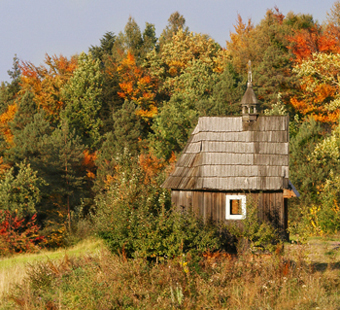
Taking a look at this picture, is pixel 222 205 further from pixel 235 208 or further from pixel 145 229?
pixel 145 229

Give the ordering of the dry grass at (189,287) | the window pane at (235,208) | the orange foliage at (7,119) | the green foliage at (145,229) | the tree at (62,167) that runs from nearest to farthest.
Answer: the dry grass at (189,287) → the green foliage at (145,229) → the window pane at (235,208) → the tree at (62,167) → the orange foliage at (7,119)

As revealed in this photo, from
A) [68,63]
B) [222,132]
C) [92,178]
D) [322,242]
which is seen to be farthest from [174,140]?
[222,132]

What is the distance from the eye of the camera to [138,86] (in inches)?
1956

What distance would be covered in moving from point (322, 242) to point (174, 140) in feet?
76.6

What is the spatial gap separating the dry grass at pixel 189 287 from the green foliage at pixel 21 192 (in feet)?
65.0

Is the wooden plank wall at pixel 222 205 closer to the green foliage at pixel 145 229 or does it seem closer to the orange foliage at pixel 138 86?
the green foliage at pixel 145 229

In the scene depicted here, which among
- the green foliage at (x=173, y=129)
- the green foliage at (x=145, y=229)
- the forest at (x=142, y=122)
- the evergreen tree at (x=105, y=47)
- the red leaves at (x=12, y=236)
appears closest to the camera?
the green foliage at (x=145, y=229)

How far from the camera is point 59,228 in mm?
35625

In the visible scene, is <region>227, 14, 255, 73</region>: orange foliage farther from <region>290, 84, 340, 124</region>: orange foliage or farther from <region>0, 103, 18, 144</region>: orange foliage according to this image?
<region>0, 103, 18, 144</region>: orange foliage

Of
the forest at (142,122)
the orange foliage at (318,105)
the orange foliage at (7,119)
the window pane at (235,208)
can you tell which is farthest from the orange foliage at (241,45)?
the window pane at (235,208)

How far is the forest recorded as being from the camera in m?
21.1

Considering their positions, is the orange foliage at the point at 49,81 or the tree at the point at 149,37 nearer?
the orange foliage at the point at 49,81

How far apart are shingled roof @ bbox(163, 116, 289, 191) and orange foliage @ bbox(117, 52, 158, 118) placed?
31317mm

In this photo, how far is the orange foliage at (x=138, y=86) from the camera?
48969 mm
